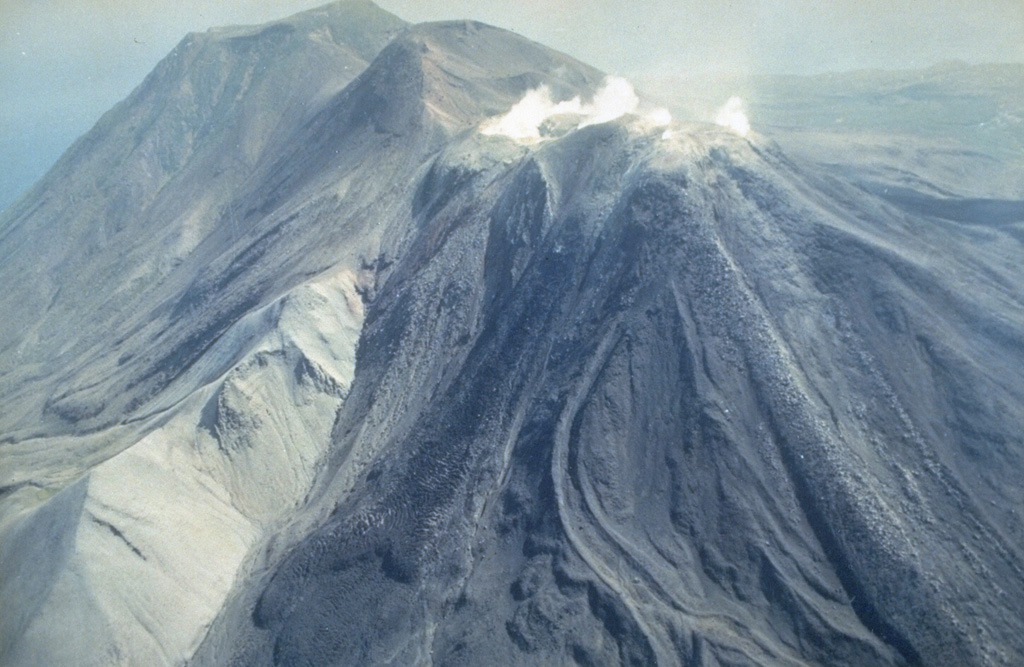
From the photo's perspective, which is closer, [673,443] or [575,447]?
[673,443]

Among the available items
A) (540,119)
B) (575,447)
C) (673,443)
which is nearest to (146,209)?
(540,119)

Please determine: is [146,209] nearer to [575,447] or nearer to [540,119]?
[540,119]

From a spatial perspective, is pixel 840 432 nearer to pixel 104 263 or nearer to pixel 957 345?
pixel 957 345

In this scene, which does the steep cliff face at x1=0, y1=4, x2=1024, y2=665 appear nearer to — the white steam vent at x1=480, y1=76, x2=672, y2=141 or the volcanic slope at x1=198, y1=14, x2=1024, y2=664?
the volcanic slope at x1=198, y1=14, x2=1024, y2=664

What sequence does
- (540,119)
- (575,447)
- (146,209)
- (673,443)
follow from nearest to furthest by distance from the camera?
(673,443), (575,447), (540,119), (146,209)

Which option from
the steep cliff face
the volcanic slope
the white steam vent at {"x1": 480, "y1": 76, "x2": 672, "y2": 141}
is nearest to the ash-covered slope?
the steep cliff face

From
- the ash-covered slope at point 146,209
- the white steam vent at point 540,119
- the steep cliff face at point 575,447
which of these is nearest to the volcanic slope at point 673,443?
the steep cliff face at point 575,447

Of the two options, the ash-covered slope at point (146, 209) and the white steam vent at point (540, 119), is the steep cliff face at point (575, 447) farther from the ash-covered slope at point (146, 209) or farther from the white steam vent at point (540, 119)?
the ash-covered slope at point (146, 209)

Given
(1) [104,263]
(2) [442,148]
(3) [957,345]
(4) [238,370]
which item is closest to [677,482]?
(3) [957,345]
